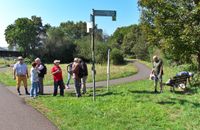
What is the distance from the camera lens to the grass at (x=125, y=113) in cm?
1074

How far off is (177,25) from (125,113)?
8.72 meters

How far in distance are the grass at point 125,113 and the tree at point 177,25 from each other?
4.67 m

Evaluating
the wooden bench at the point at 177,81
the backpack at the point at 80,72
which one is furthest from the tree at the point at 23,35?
the wooden bench at the point at 177,81

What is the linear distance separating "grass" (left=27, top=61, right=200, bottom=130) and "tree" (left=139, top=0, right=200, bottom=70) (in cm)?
467

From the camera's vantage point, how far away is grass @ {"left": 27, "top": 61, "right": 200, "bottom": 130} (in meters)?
10.7

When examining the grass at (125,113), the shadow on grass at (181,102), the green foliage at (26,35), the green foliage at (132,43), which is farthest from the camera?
the green foliage at (26,35)

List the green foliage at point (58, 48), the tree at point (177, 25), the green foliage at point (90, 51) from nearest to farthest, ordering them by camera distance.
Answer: the tree at point (177, 25) → the green foliage at point (90, 51) → the green foliage at point (58, 48)

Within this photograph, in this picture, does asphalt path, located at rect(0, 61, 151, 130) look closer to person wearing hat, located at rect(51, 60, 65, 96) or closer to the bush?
person wearing hat, located at rect(51, 60, 65, 96)

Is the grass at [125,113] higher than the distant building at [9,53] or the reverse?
the reverse

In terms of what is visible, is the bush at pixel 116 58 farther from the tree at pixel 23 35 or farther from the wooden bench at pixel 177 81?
the wooden bench at pixel 177 81

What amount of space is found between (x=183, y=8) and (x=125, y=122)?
10.7 m

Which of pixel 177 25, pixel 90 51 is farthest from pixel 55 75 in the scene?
pixel 90 51

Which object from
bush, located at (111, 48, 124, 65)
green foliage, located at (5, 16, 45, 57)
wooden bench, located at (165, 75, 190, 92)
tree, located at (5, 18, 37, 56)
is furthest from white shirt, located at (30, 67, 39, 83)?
tree, located at (5, 18, 37, 56)

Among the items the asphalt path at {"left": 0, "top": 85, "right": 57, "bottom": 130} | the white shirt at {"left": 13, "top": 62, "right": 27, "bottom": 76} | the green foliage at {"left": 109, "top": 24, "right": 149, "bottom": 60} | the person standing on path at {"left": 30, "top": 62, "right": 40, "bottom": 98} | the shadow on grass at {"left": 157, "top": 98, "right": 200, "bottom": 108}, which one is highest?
the green foliage at {"left": 109, "top": 24, "right": 149, "bottom": 60}
